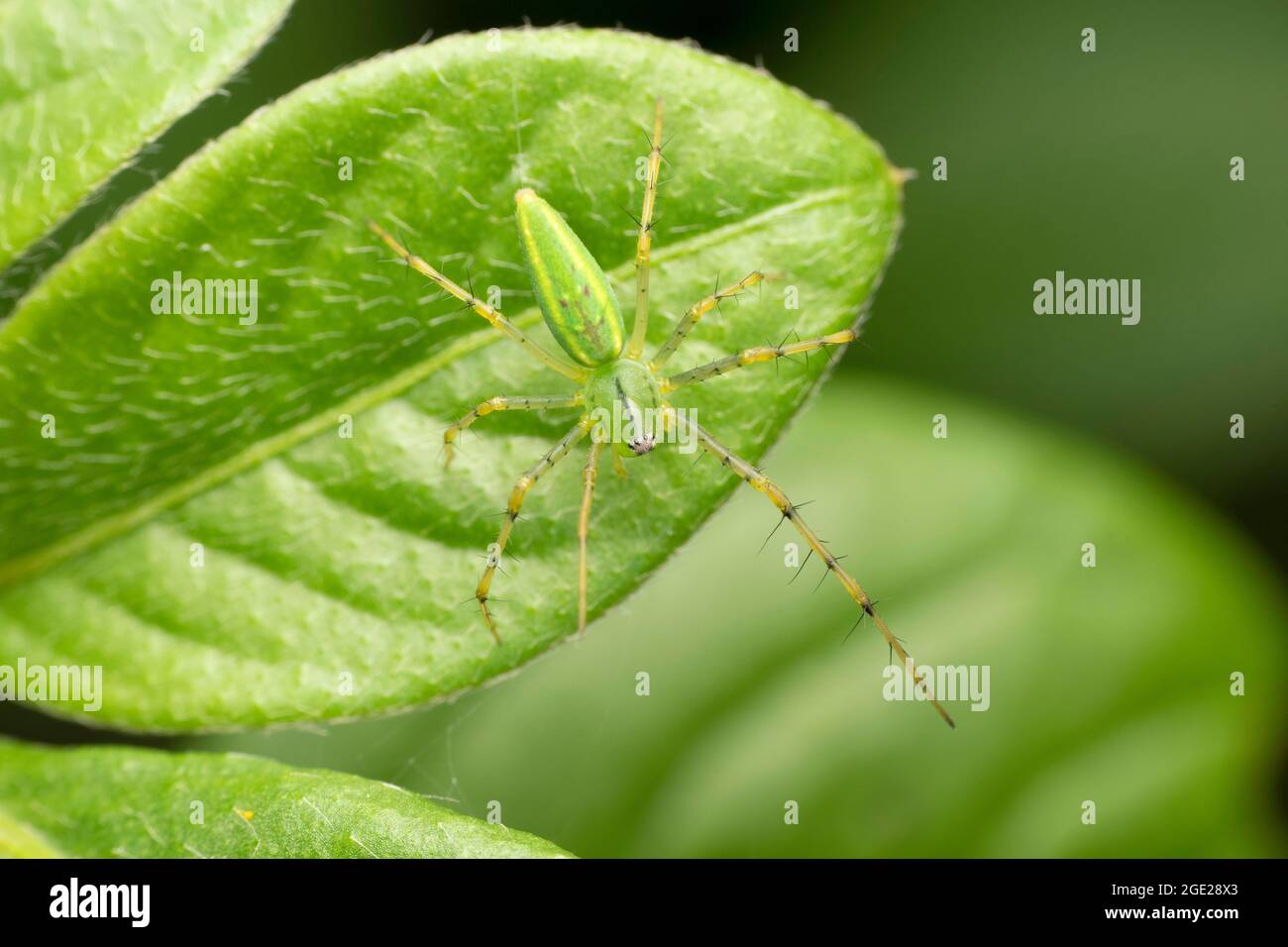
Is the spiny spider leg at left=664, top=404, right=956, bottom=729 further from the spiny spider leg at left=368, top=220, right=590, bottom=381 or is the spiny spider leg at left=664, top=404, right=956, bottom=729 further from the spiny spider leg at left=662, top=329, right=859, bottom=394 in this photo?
the spiny spider leg at left=368, top=220, right=590, bottom=381

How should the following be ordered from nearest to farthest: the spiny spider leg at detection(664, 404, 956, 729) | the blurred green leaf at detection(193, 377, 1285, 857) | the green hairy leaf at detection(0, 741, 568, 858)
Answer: the green hairy leaf at detection(0, 741, 568, 858)
the spiny spider leg at detection(664, 404, 956, 729)
the blurred green leaf at detection(193, 377, 1285, 857)

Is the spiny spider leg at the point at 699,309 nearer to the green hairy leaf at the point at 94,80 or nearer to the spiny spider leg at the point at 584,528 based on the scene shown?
the spiny spider leg at the point at 584,528


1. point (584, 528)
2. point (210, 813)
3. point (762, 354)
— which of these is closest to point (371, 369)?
point (584, 528)

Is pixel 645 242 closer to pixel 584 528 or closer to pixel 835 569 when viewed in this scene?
pixel 584 528

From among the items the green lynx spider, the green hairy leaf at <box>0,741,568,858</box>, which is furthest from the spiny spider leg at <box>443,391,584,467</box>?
the green hairy leaf at <box>0,741,568,858</box>

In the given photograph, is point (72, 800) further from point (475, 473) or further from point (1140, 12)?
point (1140, 12)
